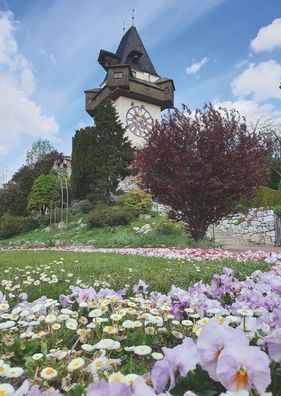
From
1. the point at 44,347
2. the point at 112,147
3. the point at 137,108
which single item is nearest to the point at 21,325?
the point at 44,347

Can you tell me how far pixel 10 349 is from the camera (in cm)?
193

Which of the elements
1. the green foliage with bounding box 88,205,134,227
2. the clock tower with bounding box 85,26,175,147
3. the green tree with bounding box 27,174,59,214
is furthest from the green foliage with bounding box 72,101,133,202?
the clock tower with bounding box 85,26,175,147

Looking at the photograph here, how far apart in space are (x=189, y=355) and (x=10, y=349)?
130 cm

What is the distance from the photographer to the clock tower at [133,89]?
117 feet

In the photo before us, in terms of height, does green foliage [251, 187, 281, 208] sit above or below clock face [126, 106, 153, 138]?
below

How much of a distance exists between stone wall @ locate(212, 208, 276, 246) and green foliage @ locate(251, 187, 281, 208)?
6.11 feet

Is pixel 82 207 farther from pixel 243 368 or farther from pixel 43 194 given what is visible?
pixel 243 368

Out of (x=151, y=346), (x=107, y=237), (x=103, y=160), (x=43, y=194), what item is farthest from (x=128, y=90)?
(x=151, y=346)

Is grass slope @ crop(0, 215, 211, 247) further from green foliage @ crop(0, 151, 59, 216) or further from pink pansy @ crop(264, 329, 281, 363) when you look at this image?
pink pansy @ crop(264, 329, 281, 363)

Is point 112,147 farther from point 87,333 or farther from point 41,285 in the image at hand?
point 87,333

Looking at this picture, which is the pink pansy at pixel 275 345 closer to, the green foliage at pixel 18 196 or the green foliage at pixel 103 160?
the green foliage at pixel 103 160

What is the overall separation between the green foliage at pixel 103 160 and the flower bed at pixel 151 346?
21325 mm

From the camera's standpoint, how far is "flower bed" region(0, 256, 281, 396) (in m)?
0.86

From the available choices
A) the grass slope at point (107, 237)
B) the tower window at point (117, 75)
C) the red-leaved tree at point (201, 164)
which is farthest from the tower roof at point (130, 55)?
the red-leaved tree at point (201, 164)
